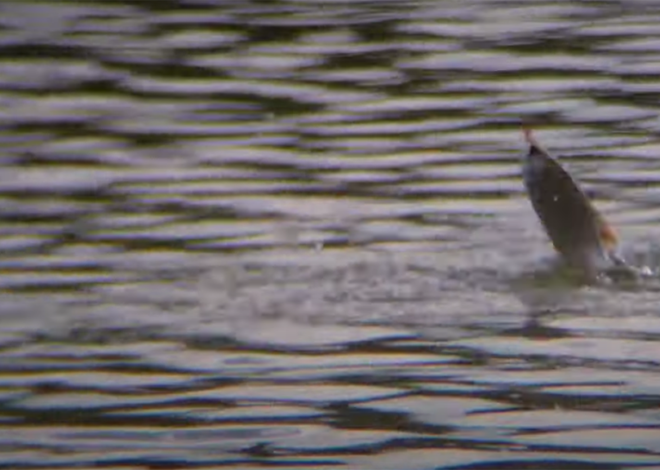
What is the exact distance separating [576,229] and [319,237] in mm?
1310

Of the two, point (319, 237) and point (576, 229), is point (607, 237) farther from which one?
point (319, 237)

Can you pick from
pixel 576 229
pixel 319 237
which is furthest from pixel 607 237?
pixel 319 237

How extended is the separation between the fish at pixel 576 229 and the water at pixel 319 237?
0.17 meters

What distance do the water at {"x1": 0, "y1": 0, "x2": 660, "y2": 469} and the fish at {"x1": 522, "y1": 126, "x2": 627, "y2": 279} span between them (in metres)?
0.17

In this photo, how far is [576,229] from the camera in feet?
31.1

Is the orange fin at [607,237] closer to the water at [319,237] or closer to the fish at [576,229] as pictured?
the fish at [576,229]

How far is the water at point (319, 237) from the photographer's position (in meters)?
7.40

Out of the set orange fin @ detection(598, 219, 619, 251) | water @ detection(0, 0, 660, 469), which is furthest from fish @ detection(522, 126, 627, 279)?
water @ detection(0, 0, 660, 469)

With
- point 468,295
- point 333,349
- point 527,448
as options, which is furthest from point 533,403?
point 468,295

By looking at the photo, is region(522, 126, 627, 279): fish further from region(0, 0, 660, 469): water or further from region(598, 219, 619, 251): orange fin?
region(0, 0, 660, 469): water

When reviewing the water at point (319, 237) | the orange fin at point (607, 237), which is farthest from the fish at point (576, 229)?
the water at point (319, 237)

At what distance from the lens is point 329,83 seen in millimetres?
13617

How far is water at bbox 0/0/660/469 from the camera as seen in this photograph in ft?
24.3

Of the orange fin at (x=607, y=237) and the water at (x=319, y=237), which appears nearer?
the water at (x=319, y=237)
